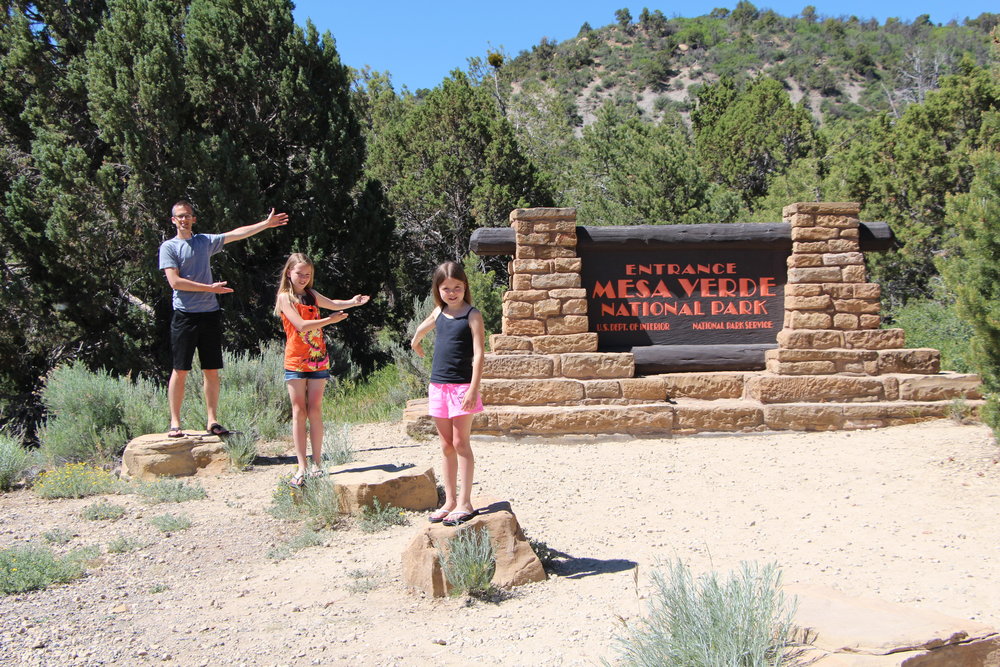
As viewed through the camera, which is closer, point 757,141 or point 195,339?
point 195,339

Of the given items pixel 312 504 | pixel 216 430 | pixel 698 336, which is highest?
pixel 698 336

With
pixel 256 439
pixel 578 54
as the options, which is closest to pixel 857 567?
pixel 256 439

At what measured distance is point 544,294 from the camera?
8.06m

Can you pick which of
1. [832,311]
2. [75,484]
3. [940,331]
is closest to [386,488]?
[75,484]

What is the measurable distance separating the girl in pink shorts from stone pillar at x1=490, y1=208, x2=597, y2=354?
336 cm

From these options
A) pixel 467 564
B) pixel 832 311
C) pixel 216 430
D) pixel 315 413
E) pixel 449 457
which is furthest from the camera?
pixel 832 311

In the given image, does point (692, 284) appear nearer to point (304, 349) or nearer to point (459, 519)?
point (304, 349)

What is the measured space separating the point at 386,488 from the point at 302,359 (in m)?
1.12

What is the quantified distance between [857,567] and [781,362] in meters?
3.82

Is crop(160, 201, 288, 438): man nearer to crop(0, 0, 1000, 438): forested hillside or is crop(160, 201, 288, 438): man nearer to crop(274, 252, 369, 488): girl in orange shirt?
crop(274, 252, 369, 488): girl in orange shirt

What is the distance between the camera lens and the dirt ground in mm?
3742

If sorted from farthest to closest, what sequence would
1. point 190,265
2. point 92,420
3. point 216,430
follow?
1. point 92,420
2. point 216,430
3. point 190,265

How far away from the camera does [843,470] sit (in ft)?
21.1

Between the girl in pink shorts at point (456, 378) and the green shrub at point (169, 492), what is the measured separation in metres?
2.52
